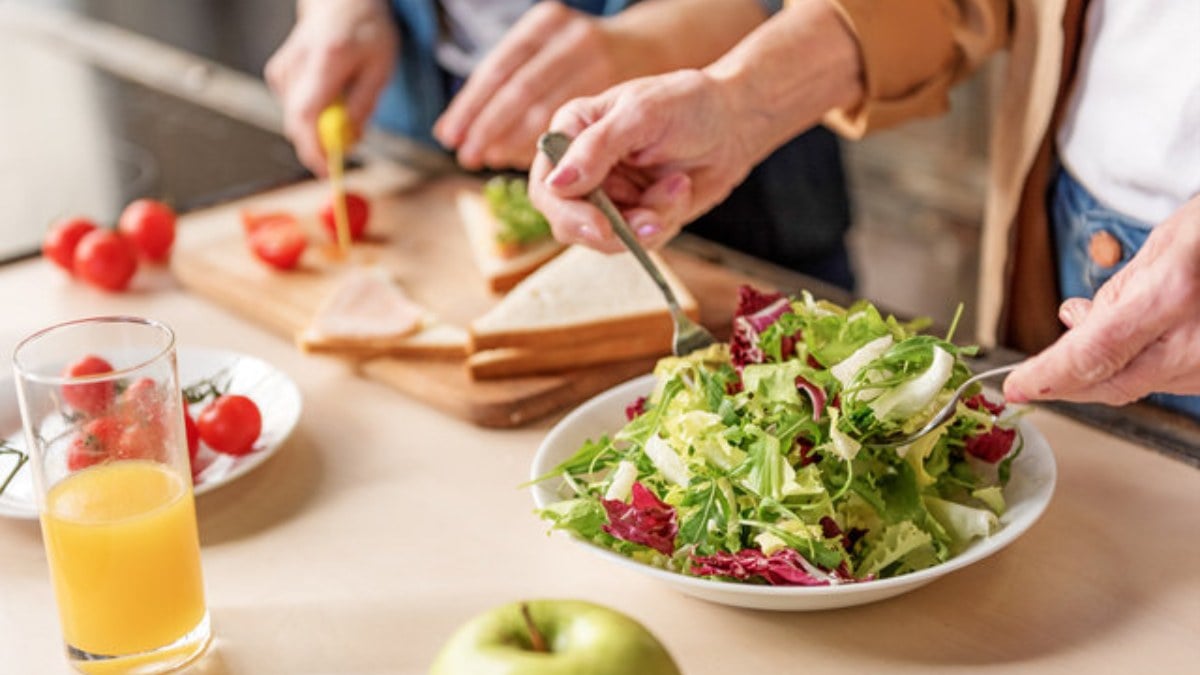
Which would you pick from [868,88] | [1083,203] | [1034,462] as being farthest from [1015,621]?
[868,88]

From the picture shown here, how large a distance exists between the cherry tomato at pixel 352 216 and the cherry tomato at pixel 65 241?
0.34 m

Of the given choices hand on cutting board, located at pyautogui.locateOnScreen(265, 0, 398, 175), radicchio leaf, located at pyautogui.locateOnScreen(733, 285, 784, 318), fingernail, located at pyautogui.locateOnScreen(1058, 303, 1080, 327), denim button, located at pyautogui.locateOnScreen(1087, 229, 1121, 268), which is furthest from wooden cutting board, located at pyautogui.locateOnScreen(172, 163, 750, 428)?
fingernail, located at pyautogui.locateOnScreen(1058, 303, 1080, 327)

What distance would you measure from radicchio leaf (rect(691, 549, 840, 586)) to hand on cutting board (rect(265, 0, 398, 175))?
1.34 metres

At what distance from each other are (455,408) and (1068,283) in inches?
31.1

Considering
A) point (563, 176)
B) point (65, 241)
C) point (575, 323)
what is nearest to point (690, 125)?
point (563, 176)

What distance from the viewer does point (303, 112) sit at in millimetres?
2270

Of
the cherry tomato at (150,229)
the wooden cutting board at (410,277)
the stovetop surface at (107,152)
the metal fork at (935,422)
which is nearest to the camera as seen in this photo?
the metal fork at (935,422)

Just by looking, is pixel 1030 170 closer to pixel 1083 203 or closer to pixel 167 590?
pixel 1083 203

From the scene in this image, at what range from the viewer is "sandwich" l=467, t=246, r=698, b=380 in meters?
1.70

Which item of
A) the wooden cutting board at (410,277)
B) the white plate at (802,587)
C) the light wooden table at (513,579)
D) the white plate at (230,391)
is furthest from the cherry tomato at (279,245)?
the white plate at (802,587)

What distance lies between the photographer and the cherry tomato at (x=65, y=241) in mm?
2016

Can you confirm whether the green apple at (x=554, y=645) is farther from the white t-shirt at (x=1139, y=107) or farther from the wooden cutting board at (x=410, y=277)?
the white t-shirt at (x=1139, y=107)

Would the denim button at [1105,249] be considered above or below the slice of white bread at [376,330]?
above

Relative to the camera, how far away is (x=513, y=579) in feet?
4.25
